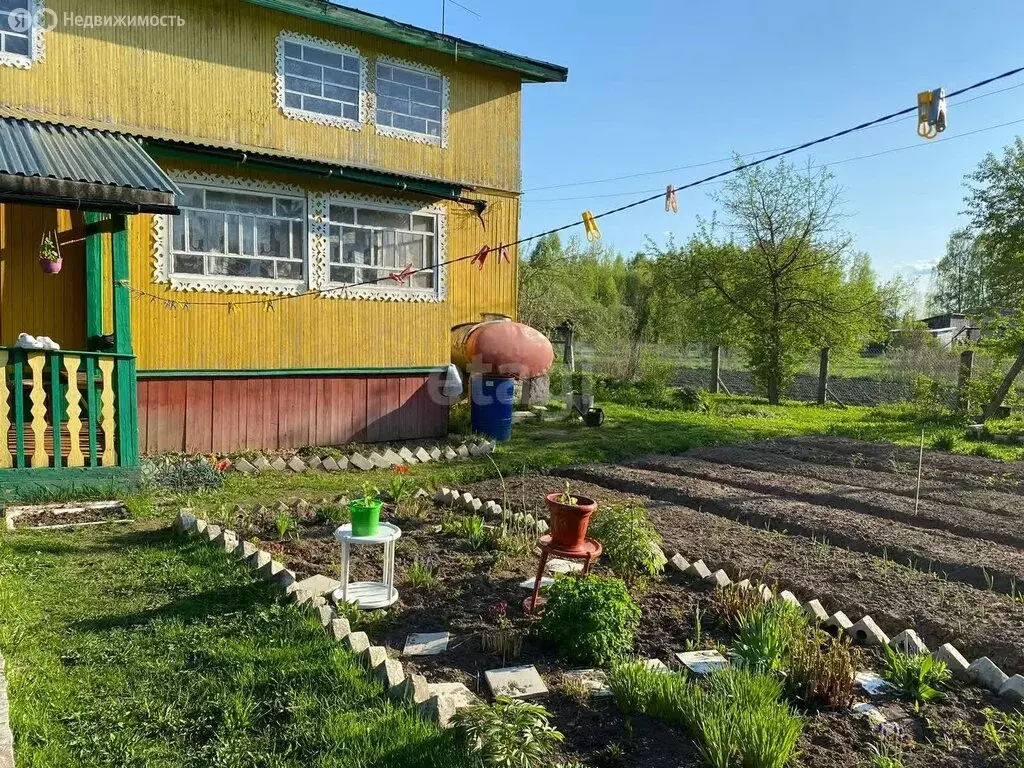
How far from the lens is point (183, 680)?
349 centimetres

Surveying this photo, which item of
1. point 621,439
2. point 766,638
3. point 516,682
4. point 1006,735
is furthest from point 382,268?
point 1006,735

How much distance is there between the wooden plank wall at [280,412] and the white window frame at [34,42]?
13.6 ft

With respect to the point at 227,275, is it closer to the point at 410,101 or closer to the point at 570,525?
the point at 410,101

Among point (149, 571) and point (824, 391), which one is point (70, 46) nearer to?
point (149, 571)

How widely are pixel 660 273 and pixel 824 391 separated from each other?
6407 mm

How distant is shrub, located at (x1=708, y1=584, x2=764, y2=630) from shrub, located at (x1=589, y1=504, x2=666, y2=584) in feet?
2.02

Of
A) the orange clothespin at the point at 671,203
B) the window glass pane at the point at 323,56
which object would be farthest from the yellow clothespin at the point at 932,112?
the window glass pane at the point at 323,56

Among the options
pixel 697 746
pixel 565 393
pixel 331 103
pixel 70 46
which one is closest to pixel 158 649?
pixel 697 746

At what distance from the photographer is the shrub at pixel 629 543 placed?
5.06 m

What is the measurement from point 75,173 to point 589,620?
6809 mm

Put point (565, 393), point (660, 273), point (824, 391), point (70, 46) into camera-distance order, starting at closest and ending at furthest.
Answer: point (70, 46) < point (565, 393) < point (824, 391) < point (660, 273)

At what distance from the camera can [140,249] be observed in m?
9.23

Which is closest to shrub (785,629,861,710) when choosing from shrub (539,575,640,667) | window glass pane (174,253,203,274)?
shrub (539,575,640,667)

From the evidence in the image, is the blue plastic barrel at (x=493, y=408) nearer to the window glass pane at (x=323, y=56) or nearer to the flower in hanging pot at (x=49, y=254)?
the window glass pane at (x=323, y=56)
